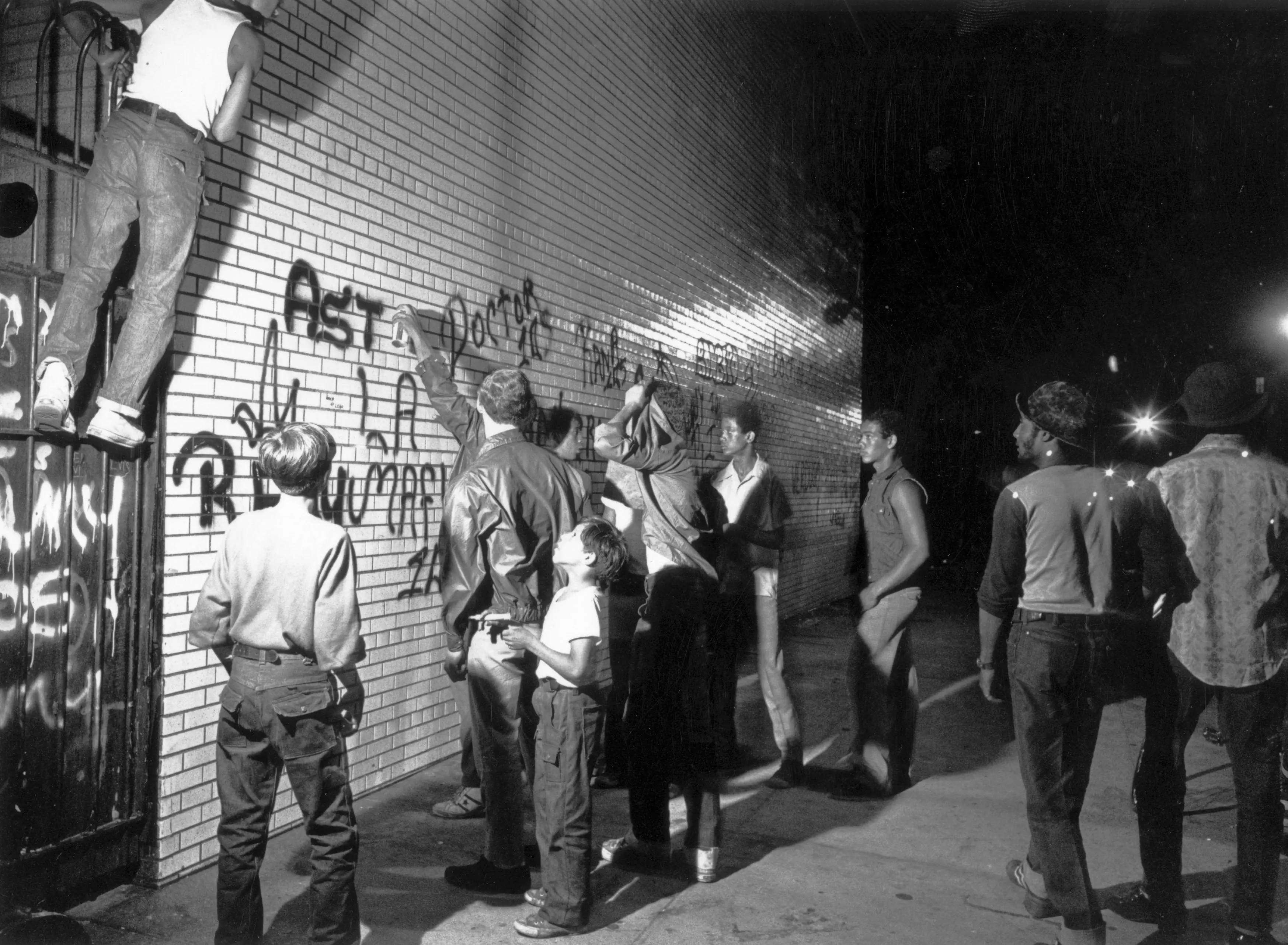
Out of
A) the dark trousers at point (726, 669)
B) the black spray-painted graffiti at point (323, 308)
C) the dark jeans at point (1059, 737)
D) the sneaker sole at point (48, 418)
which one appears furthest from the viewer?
the dark trousers at point (726, 669)

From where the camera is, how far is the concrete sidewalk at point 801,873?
357cm

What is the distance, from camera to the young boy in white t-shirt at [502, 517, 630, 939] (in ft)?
11.1

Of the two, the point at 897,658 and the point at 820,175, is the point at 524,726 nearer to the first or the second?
the point at 897,658

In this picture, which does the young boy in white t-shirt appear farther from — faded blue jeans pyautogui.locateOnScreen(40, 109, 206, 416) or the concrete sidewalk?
faded blue jeans pyautogui.locateOnScreen(40, 109, 206, 416)

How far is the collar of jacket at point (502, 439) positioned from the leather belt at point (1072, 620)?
2044mm

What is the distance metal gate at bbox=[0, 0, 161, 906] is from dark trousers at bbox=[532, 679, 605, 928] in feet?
4.90

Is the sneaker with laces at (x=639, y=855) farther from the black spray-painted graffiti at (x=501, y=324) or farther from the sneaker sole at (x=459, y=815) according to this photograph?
the black spray-painted graffiti at (x=501, y=324)

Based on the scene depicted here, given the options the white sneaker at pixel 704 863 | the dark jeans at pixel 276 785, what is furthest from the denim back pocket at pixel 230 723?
the white sneaker at pixel 704 863

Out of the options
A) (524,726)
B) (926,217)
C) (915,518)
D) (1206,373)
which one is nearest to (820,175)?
(926,217)

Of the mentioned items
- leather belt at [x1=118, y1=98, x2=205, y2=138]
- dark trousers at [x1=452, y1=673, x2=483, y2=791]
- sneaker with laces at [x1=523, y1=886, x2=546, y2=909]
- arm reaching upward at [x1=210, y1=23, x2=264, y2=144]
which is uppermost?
arm reaching upward at [x1=210, y1=23, x2=264, y2=144]

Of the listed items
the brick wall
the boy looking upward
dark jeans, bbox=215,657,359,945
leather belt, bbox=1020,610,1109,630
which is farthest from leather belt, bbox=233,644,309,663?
the boy looking upward

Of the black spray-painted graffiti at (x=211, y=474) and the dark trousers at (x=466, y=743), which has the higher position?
the black spray-painted graffiti at (x=211, y=474)

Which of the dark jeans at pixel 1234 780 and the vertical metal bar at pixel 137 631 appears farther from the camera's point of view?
the vertical metal bar at pixel 137 631

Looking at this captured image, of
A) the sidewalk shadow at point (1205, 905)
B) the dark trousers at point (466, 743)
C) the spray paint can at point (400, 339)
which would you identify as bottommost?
the sidewalk shadow at point (1205, 905)
